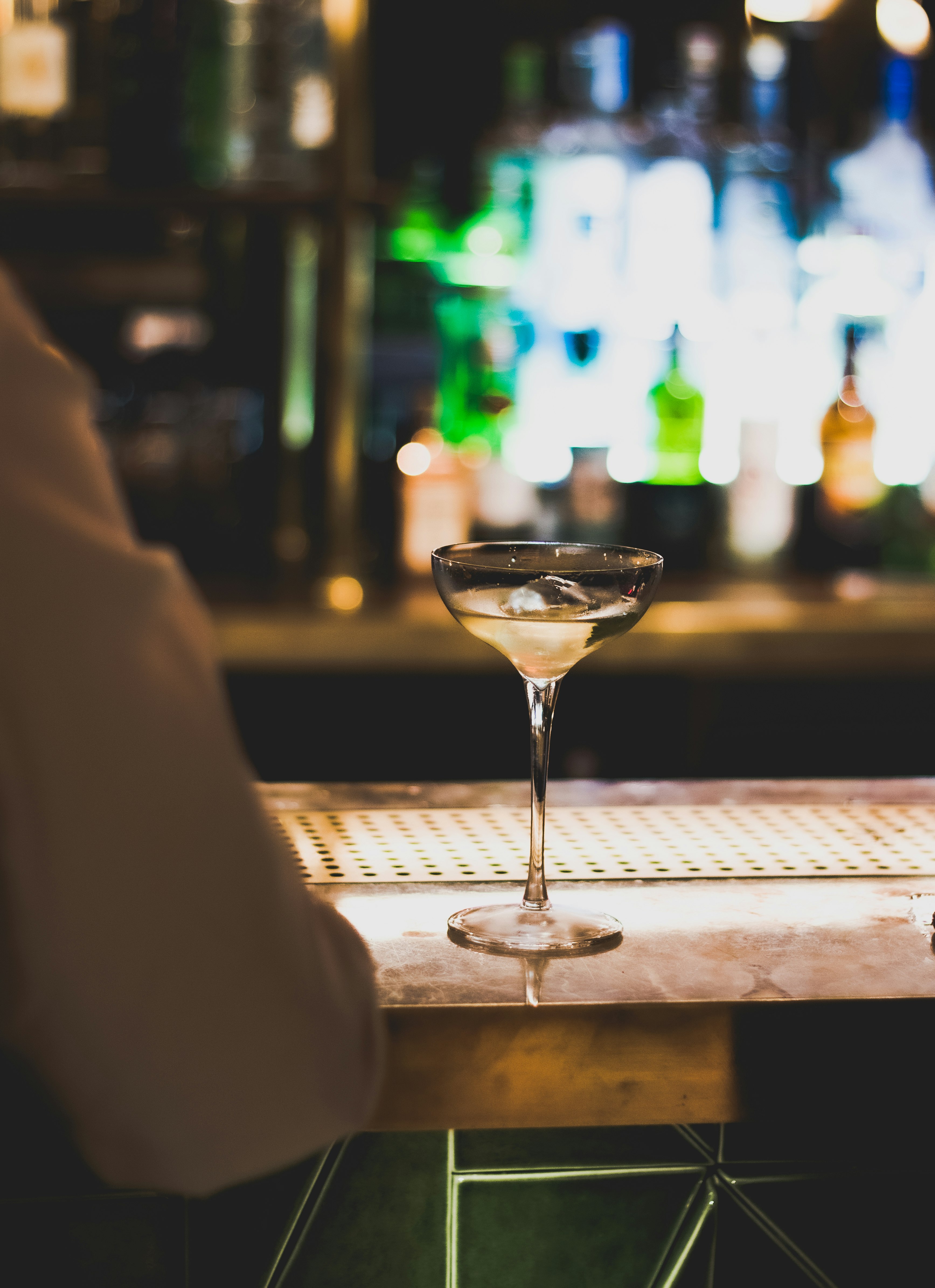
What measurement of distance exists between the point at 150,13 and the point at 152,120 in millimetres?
158

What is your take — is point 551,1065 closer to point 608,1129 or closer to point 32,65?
point 608,1129

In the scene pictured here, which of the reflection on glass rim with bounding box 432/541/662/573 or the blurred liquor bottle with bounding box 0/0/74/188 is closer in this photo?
the reflection on glass rim with bounding box 432/541/662/573

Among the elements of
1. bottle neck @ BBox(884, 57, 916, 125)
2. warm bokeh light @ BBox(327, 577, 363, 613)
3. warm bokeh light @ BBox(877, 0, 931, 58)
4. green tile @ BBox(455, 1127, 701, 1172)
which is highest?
warm bokeh light @ BBox(877, 0, 931, 58)

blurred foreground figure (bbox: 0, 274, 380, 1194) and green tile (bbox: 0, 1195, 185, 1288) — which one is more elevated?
blurred foreground figure (bbox: 0, 274, 380, 1194)

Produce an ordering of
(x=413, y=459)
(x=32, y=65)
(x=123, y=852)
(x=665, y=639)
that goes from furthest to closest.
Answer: (x=413, y=459), (x=32, y=65), (x=665, y=639), (x=123, y=852)

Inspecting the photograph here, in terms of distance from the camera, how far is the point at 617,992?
617 mm

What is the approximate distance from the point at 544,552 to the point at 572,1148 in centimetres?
31

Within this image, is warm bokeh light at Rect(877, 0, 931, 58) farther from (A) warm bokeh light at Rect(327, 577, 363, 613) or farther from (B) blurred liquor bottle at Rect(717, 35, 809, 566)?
(A) warm bokeh light at Rect(327, 577, 363, 613)

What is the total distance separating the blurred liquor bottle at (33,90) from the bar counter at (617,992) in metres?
1.79

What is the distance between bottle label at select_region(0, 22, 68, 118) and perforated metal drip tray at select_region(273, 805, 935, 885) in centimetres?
163

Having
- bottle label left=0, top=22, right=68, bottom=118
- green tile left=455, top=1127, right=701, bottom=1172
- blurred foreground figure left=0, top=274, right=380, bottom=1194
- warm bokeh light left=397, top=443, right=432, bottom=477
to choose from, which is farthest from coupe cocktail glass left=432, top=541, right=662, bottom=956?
bottle label left=0, top=22, right=68, bottom=118

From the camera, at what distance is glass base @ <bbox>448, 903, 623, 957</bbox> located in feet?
2.19

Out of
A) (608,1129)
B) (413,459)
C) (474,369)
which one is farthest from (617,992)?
(474,369)

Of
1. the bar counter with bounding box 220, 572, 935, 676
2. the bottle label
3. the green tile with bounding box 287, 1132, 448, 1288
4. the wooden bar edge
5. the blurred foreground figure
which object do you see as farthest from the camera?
the bottle label
